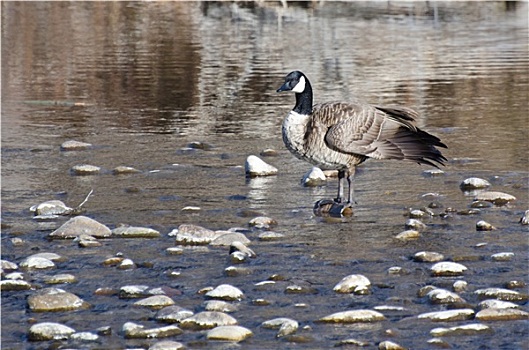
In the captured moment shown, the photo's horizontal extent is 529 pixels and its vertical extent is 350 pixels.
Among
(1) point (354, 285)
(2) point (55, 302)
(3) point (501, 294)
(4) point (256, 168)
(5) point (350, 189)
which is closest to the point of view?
(2) point (55, 302)

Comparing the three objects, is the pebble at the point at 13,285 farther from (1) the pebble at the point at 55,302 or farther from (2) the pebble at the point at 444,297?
(2) the pebble at the point at 444,297

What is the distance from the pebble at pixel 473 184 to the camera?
993 centimetres

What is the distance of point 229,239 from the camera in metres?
8.10

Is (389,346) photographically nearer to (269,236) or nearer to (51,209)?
(269,236)

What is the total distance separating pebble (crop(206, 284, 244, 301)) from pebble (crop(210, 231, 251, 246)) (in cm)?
131

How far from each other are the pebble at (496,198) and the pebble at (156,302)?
3.85m

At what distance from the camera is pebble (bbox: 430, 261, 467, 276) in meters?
7.19

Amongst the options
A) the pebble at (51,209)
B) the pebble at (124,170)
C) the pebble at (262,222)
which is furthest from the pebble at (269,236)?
the pebble at (124,170)

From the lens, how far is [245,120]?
14.5 metres

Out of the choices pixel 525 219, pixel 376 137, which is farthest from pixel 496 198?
pixel 376 137

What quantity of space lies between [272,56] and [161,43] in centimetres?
475

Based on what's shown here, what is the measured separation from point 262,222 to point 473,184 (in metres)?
2.39

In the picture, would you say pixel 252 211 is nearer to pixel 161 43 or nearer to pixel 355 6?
pixel 161 43

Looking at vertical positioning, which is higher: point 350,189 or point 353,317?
point 353,317
